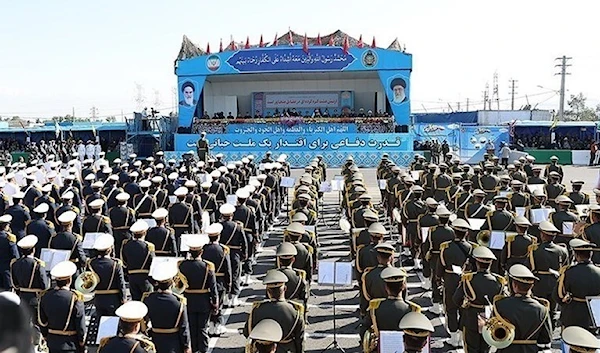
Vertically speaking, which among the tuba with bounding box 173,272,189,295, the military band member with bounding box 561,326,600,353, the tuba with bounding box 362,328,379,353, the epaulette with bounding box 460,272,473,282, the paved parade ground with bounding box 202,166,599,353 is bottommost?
the paved parade ground with bounding box 202,166,599,353

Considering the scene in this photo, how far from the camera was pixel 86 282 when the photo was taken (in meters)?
6.23

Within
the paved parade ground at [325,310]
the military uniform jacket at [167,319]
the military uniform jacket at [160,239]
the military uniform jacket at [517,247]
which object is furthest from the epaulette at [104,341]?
the military uniform jacket at [517,247]

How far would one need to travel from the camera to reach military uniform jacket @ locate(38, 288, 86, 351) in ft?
17.8

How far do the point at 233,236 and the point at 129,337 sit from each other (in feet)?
13.2

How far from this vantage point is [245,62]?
98.3 ft

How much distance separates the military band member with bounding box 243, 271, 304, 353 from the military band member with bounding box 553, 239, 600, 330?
2.90 m

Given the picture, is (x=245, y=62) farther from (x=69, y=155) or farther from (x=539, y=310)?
(x=539, y=310)

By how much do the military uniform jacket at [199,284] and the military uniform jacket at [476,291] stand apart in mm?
2566

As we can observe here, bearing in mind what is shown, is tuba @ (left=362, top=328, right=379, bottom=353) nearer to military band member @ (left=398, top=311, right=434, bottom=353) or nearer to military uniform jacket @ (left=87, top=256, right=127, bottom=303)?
military band member @ (left=398, top=311, right=434, bottom=353)

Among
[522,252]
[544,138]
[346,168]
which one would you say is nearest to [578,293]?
[522,252]

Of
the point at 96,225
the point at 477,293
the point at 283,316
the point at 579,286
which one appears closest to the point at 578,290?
the point at 579,286

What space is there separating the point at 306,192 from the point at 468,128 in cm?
1918

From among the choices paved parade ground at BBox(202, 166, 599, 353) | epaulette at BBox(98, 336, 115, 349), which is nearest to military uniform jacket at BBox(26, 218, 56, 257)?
paved parade ground at BBox(202, 166, 599, 353)

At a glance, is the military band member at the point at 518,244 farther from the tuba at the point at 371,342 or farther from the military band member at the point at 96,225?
the military band member at the point at 96,225
